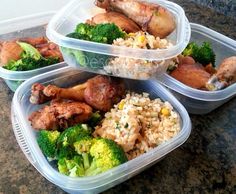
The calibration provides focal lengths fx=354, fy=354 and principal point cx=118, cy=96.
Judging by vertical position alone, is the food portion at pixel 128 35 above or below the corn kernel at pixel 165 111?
above

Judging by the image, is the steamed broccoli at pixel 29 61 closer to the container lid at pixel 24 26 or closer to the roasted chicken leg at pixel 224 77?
the container lid at pixel 24 26

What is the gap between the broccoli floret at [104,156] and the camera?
771 millimetres

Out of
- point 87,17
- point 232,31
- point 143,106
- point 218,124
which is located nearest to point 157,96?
point 143,106

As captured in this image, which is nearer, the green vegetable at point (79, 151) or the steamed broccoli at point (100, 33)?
the green vegetable at point (79, 151)

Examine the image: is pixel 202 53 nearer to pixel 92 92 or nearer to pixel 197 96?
pixel 197 96

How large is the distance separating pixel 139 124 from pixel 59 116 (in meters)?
0.20

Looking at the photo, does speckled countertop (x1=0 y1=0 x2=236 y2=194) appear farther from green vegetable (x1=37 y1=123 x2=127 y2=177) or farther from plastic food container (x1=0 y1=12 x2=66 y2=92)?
plastic food container (x1=0 y1=12 x2=66 y2=92)

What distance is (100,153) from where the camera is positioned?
0.79 m

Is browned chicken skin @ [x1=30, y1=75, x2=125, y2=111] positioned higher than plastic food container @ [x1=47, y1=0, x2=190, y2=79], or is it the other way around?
plastic food container @ [x1=47, y1=0, x2=190, y2=79]

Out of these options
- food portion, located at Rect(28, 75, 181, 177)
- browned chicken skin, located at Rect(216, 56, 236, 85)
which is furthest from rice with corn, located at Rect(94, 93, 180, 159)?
browned chicken skin, located at Rect(216, 56, 236, 85)

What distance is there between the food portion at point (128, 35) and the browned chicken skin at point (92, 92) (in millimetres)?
36

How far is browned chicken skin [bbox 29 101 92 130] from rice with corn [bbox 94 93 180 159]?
54mm

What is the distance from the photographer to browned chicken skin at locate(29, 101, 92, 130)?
2.86ft

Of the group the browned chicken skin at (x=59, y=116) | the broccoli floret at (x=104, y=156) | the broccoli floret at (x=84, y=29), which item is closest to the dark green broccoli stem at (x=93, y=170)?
the broccoli floret at (x=104, y=156)
